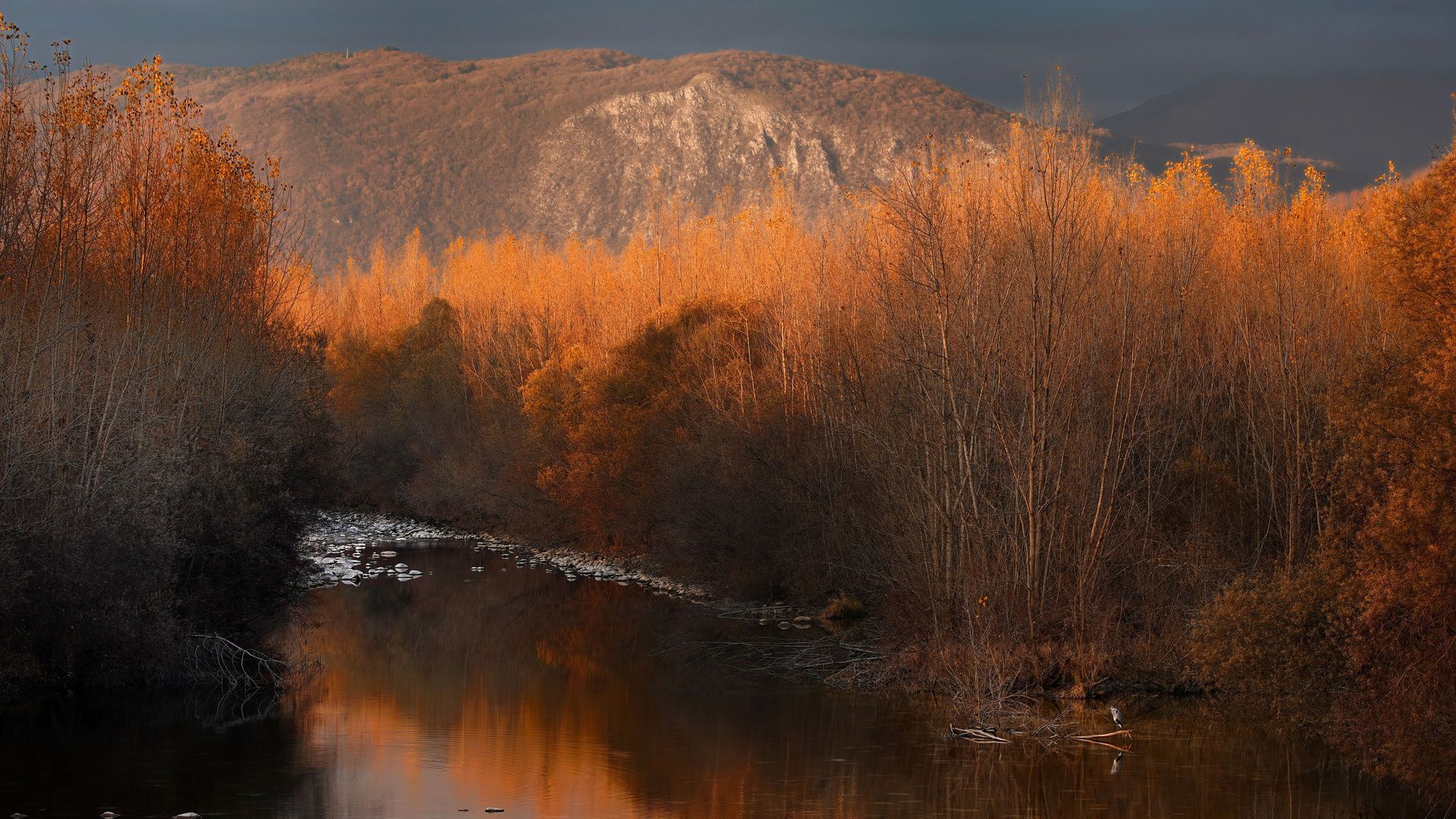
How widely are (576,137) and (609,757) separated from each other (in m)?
128

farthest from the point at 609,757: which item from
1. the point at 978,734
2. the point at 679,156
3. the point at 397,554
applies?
the point at 679,156

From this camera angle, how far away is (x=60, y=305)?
17125mm

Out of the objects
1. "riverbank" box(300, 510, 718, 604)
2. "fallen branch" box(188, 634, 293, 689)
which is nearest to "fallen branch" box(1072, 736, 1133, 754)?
"fallen branch" box(188, 634, 293, 689)

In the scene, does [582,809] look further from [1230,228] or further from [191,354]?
[1230,228]

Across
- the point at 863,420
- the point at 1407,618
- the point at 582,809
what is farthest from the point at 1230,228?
the point at 582,809

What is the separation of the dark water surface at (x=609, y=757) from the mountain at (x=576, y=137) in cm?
9235

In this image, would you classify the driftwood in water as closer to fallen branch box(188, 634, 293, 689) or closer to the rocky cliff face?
fallen branch box(188, 634, 293, 689)

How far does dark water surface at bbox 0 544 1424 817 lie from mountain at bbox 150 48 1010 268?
3636 inches

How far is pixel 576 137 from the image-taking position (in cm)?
13588

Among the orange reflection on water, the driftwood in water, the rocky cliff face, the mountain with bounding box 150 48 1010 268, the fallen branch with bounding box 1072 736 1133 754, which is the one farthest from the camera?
the mountain with bounding box 150 48 1010 268

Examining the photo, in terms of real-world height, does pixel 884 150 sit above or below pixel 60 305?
above

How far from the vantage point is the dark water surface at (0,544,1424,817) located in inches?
474

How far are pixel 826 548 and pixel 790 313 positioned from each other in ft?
26.6

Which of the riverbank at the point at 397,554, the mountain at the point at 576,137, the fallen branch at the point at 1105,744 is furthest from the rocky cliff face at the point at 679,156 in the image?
the fallen branch at the point at 1105,744
